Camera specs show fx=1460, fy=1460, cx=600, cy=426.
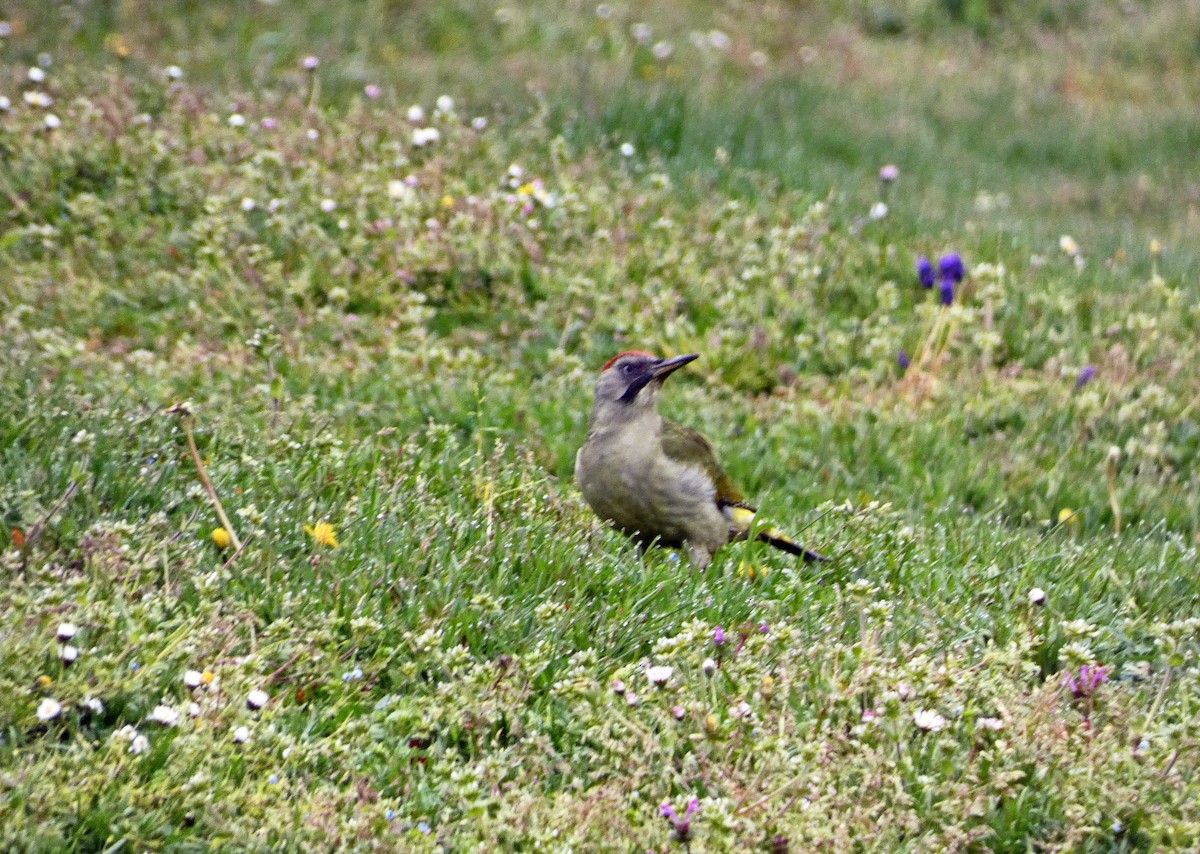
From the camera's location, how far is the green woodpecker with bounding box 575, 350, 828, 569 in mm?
5500

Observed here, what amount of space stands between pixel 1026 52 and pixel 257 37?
8.65 m

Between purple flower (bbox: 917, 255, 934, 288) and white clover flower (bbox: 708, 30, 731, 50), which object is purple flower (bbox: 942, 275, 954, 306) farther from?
white clover flower (bbox: 708, 30, 731, 50)

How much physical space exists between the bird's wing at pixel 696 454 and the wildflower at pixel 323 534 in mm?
1400

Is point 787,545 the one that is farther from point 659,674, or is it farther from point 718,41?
point 718,41

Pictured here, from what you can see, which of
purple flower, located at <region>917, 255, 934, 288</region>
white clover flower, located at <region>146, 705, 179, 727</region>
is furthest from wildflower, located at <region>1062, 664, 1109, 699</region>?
purple flower, located at <region>917, 255, 934, 288</region>

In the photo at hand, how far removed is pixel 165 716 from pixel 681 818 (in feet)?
4.36

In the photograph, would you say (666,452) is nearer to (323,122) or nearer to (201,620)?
(201,620)

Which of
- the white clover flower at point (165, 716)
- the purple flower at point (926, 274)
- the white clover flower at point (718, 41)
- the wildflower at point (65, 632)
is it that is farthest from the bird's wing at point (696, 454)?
the white clover flower at point (718, 41)

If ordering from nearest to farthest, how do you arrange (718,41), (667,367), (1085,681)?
(1085,681)
(667,367)
(718,41)

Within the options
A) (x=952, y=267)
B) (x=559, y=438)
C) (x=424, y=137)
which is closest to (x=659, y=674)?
(x=559, y=438)

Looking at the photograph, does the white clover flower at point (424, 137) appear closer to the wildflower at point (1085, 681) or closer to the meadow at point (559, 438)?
the meadow at point (559, 438)

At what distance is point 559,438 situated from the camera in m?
6.91

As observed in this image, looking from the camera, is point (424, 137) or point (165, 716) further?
point (424, 137)

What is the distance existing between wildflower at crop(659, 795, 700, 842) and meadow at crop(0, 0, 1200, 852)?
0.04 meters
